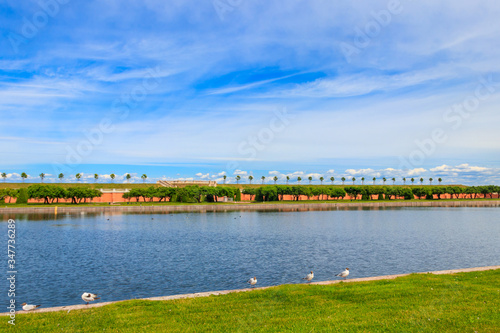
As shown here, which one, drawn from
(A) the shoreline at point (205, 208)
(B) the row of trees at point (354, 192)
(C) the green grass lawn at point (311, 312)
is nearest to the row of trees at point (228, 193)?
(B) the row of trees at point (354, 192)

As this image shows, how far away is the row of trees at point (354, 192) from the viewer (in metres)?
164

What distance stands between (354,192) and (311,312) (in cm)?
16924

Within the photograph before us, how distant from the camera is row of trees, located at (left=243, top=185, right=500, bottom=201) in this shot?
537ft

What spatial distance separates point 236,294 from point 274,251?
23.8 meters

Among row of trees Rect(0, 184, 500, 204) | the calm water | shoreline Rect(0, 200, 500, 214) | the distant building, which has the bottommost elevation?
shoreline Rect(0, 200, 500, 214)

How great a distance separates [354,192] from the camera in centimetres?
17588

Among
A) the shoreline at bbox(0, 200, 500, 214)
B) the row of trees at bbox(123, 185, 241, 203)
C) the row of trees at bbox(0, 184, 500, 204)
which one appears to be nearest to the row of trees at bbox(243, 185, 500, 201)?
the row of trees at bbox(0, 184, 500, 204)

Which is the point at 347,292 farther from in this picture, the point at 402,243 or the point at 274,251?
the point at 402,243

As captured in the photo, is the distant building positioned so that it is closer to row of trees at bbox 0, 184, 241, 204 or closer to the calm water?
row of trees at bbox 0, 184, 241, 204

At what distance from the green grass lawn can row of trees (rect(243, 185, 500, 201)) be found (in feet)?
471

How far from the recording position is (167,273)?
3031cm

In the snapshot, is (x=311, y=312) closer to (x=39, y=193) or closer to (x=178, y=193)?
(x=39, y=193)

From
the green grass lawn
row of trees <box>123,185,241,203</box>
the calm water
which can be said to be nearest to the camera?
the green grass lawn

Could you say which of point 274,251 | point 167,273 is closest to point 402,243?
point 274,251
